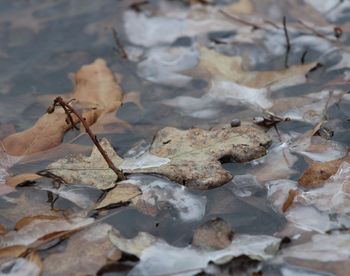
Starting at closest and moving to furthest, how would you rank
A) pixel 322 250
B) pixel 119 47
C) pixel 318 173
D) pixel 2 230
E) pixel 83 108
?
pixel 322 250, pixel 2 230, pixel 318 173, pixel 83 108, pixel 119 47

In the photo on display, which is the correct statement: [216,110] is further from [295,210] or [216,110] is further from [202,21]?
[202,21]

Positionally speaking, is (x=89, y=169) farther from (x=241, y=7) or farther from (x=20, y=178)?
(x=241, y=7)

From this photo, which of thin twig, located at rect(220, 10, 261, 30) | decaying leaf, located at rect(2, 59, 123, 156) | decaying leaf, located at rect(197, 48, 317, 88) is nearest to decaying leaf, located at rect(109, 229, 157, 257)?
decaying leaf, located at rect(2, 59, 123, 156)

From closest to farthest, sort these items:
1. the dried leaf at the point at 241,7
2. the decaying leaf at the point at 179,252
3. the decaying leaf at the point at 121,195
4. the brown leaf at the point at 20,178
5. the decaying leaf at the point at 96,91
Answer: the decaying leaf at the point at 179,252 → the decaying leaf at the point at 121,195 → the brown leaf at the point at 20,178 → the decaying leaf at the point at 96,91 → the dried leaf at the point at 241,7

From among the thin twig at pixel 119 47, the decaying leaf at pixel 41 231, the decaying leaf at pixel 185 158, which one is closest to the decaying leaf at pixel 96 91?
the thin twig at pixel 119 47

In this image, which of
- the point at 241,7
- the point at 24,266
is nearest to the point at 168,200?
the point at 24,266

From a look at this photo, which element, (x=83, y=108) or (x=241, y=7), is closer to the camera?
(x=83, y=108)

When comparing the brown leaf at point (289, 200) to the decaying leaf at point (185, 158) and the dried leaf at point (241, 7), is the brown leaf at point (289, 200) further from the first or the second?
the dried leaf at point (241, 7)
